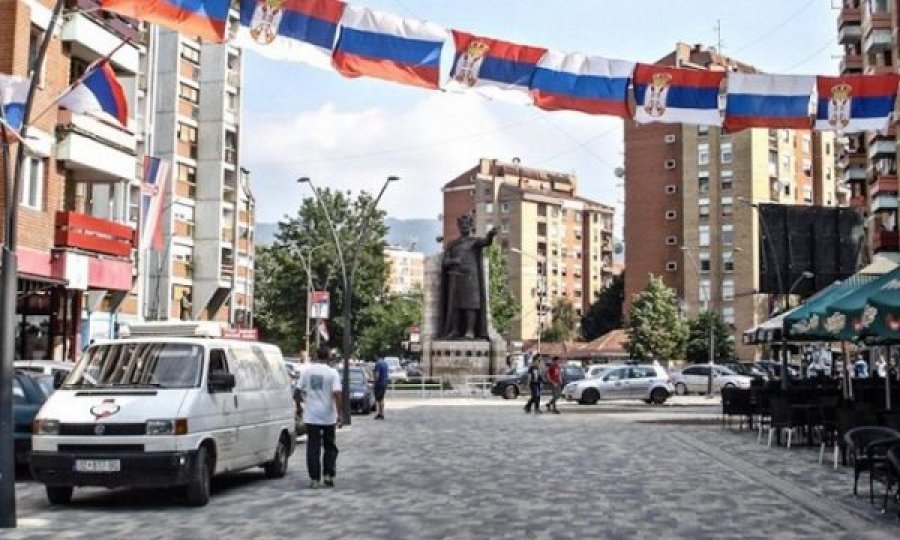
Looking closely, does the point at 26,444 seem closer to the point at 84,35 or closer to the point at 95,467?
the point at 95,467

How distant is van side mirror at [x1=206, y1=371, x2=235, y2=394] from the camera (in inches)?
488

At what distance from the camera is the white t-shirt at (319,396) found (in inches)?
532

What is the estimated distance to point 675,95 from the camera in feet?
52.1

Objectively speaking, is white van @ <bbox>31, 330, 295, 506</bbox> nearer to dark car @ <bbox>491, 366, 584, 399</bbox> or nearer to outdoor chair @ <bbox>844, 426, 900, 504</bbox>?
outdoor chair @ <bbox>844, 426, 900, 504</bbox>

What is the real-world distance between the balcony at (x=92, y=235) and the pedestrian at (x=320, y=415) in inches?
601

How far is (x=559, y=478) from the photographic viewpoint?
14898 mm

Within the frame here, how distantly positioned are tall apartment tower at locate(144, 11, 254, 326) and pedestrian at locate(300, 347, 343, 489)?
46.8 metres

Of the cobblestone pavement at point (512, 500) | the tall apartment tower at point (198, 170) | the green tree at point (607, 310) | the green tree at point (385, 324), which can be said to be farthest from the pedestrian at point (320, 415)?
the green tree at point (607, 310)

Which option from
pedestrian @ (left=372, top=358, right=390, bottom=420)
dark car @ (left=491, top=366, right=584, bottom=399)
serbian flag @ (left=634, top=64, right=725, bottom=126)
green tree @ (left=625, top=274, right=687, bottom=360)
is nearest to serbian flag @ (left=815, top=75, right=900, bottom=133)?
serbian flag @ (left=634, top=64, right=725, bottom=126)

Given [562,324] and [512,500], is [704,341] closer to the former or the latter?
[562,324]


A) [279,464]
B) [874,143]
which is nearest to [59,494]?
[279,464]

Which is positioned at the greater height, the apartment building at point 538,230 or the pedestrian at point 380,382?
the apartment building at point 538,230

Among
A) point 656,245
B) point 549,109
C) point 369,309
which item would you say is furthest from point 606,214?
point 549,109

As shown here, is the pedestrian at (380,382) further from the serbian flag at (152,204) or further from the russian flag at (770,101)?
the russian flag at (770,101)
